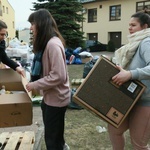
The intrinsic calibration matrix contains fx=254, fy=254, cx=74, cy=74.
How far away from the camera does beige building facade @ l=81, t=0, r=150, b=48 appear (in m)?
26.4

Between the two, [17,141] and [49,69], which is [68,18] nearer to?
[17,141]

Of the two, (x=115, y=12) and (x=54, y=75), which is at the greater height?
(x=115, y=12)

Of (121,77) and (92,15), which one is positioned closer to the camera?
(121,77)

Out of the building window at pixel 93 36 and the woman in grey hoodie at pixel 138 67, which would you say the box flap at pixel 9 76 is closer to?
the woman in grey hoodie at pixel 138 67

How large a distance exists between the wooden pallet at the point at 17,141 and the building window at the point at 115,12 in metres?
25.4

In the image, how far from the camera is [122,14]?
26.8 meters

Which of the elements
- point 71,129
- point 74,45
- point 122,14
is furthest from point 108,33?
point 71,129

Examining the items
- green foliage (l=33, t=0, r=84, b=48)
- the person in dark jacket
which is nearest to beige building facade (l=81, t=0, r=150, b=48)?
green foliage (l=33, t=0, r=84, b=48)

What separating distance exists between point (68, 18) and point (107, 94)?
614 inches

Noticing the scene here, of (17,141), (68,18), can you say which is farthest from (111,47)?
(17,141)

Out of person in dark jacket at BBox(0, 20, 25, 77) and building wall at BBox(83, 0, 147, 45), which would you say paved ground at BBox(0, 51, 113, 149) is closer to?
person in dark jacket at BBox(0, 20, 25, 77)

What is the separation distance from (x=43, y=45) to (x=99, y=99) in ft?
2.35

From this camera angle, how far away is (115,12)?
2777 cm

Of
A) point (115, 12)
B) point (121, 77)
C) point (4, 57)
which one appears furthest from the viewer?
point (115, 12)
